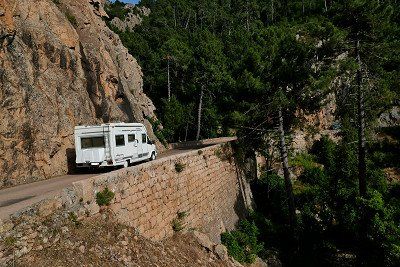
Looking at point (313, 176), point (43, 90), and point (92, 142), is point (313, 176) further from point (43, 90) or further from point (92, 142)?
point (43, 90)

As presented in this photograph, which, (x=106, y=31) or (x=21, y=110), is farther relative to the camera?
(x=106, y=31)

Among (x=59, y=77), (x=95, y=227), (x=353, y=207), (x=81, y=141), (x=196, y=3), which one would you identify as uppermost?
(x=196, y=3)

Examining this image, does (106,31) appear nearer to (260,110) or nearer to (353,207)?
(260,110)

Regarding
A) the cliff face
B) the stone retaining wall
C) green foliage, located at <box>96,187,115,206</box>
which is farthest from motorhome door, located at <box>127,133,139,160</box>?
green foliage, located at <box>96,187,115,206</box>

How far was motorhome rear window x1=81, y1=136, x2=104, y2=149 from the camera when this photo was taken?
50.0 ft

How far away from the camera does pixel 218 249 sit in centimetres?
1099

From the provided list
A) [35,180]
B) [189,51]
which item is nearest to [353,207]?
[35,180]

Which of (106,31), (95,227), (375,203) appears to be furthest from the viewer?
(106,31)

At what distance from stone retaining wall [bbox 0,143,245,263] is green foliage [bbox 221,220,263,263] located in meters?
0.54

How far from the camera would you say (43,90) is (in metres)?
15.8

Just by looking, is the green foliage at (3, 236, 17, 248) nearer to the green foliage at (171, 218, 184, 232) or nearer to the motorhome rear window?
the green foliage at (171, 218, 184, 232)

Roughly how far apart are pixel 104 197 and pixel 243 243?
9058 mm

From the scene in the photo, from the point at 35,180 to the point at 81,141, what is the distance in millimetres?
2528

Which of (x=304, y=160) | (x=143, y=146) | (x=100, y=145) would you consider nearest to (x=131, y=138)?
(x=143, y=146)
